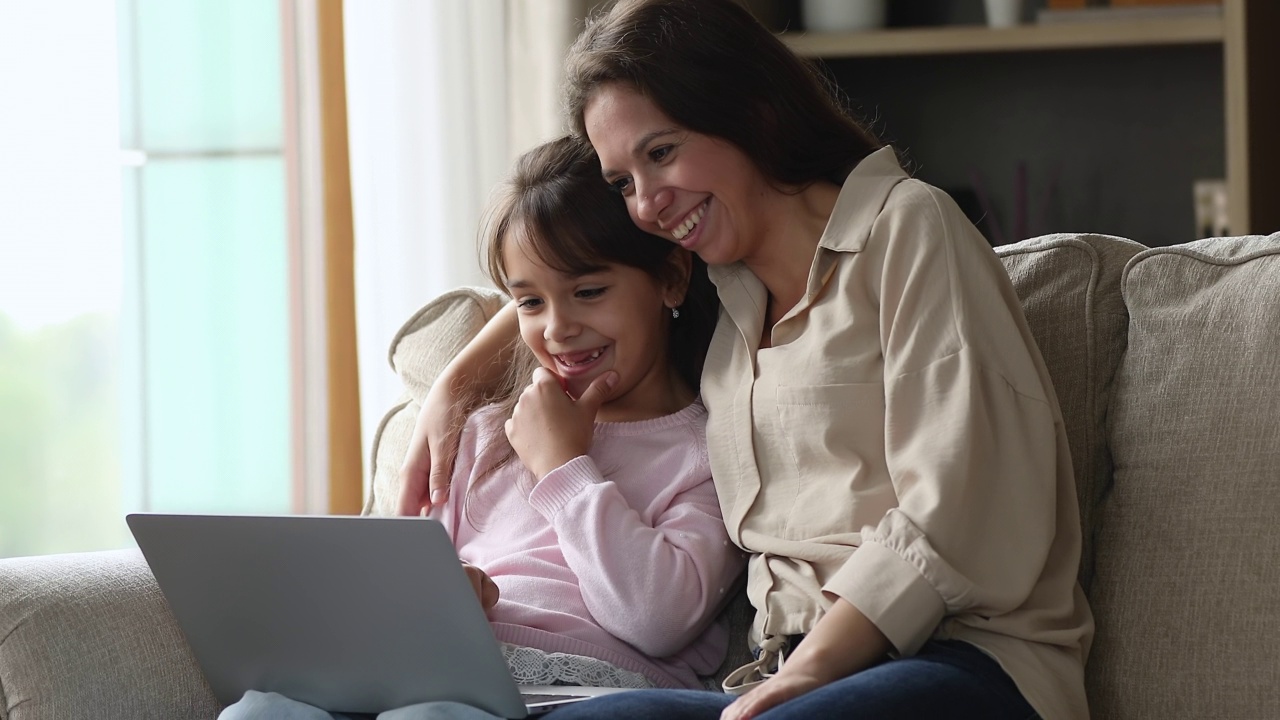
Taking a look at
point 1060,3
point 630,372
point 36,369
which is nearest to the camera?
point 630,372

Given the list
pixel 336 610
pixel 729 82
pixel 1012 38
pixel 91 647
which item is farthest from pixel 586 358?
pixel 1012 38

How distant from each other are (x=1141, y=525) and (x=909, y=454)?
0.80ft

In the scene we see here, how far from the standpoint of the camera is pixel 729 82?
4.10ft

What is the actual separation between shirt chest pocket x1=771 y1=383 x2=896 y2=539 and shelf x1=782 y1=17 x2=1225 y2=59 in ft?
4.47

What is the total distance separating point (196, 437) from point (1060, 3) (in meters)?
1.74

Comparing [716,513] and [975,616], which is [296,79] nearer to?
[716,513]

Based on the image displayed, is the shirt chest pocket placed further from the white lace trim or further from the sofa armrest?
the sofa armrest

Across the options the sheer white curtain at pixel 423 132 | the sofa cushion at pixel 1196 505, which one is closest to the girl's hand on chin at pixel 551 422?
the sofa cushion at pixel 1196 505

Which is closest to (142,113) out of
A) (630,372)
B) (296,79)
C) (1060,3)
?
(296,79)

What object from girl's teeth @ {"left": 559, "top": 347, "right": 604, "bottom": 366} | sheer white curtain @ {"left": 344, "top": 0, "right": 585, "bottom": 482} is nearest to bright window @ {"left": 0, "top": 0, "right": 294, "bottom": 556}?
sheer white curtain @ {"left": 344, "top": 0, "right": 585, "bottom": 482}

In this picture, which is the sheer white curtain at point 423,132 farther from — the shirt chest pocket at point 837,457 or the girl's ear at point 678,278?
the shirt chest pocket at point 837,457

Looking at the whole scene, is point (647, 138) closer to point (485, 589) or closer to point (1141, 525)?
point (485, 589)

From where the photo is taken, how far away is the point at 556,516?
126 centimetres

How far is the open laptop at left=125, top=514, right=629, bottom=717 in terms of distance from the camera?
1.01m
